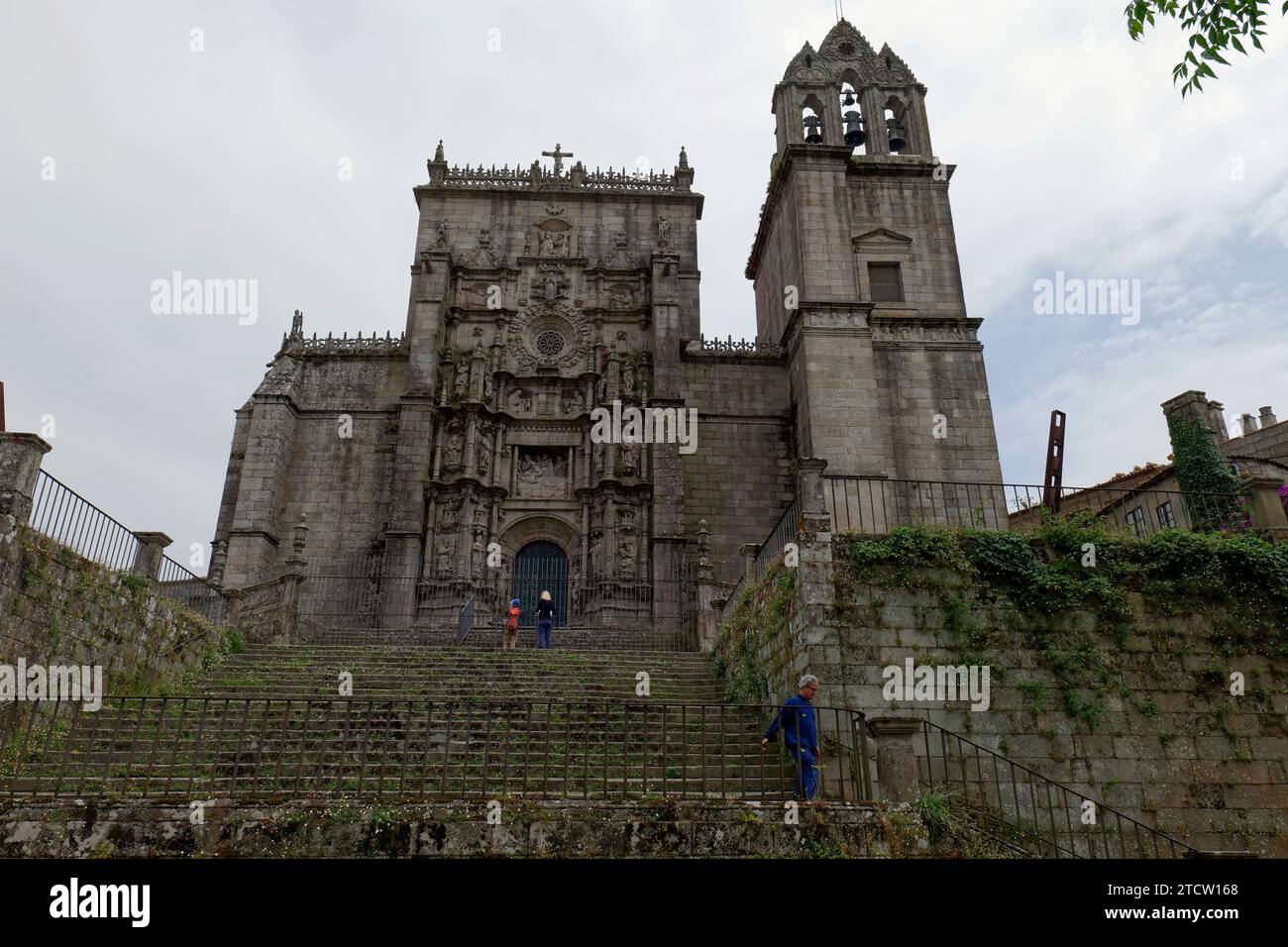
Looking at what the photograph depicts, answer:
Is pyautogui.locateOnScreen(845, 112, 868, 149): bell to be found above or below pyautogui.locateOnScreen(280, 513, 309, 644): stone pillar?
above

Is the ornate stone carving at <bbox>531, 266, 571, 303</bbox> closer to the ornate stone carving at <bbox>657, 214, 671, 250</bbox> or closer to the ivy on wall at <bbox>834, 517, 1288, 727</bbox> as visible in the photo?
the ornate stone carving at <bbox>657, 214, 671, 250</bbox>

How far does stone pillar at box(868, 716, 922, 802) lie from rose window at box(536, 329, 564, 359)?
1890cm

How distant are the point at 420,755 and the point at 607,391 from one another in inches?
596

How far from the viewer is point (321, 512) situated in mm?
22688

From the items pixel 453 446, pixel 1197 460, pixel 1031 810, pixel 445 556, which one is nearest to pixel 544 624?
pixel 445 556

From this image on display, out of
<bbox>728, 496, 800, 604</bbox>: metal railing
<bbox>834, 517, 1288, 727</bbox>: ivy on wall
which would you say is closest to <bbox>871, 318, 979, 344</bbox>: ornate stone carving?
<bbox>728, 496, 800, 604</bbox>: metal railing

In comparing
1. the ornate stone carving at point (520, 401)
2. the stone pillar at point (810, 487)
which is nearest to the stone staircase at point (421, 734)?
the stone pillar at point (810, 487)

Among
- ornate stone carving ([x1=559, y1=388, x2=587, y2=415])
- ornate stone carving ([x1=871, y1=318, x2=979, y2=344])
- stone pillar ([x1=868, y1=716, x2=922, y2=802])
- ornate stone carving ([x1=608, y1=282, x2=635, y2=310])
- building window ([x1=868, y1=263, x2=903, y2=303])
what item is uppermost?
ornate stone carving ([x1=608, y1=282, x2=635, y2=310])

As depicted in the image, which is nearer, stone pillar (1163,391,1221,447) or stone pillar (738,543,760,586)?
stone pillar (738,543,760,586)

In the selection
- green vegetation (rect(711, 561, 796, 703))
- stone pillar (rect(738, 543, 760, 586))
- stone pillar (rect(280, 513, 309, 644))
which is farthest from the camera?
stone pillar (rect(280, 513, 309, 644))

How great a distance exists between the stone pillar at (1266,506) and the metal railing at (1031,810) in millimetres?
5027

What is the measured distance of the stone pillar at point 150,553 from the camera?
13.7 m

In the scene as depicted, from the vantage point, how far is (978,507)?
1313 cm

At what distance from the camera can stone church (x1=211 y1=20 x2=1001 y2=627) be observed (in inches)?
840
